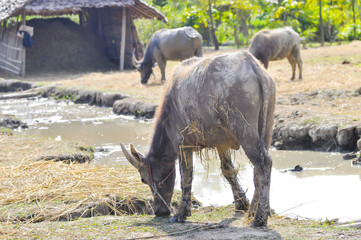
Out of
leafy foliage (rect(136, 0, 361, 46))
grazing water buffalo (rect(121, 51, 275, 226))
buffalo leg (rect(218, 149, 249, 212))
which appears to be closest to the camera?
grazing water buffalo (rect(121, 51, 275, 226))

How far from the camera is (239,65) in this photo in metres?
5.06

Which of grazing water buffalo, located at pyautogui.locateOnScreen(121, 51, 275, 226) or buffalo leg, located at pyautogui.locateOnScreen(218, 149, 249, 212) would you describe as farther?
buffalo leg, located at pyautogui.locateOnScreen(218, 149, 249, 212)

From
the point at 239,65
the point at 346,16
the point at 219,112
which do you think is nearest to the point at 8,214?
the point at 219,112

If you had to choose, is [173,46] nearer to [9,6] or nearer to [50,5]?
[50,5]

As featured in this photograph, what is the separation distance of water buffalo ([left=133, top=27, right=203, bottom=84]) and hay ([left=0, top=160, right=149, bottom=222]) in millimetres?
10384

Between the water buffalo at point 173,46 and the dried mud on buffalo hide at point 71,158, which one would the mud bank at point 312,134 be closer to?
the dried mud on buffalo hide at point 71,158

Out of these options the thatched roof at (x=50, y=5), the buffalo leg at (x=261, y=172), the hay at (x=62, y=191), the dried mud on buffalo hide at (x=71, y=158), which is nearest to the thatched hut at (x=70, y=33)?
the thatched roof at (x=50, y=5)

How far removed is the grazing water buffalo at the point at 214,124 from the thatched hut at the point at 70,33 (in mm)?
16238

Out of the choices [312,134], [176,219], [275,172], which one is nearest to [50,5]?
[312,134]

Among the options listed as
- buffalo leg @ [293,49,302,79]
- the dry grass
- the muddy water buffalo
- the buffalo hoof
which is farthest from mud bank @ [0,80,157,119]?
the buffalo hoof

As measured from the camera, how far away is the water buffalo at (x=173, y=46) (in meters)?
17.1

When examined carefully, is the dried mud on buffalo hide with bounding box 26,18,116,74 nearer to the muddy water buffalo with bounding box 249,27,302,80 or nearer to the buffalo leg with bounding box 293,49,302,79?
the muddy water buffalo with bounding box 249,27,302,80

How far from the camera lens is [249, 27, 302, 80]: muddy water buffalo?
50.1 feet

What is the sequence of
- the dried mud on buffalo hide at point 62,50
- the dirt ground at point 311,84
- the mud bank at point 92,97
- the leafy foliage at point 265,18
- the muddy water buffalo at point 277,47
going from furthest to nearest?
the leafy foliage at point 265,18
the dried mud on buffalo hide at point 62,50
the muddy water buffalo at point 277,47
the mud bank at point 92,97
the dirt ground at point 311,84
